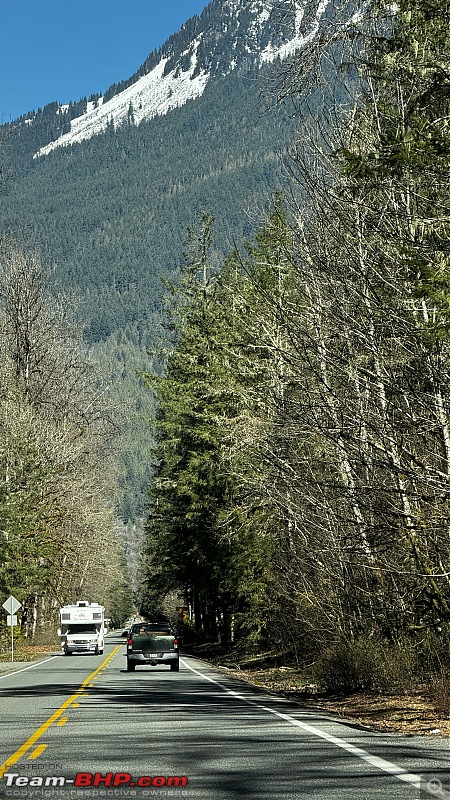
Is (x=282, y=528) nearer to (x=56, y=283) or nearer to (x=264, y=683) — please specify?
(x=264, y=683)

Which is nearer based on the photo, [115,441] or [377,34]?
[377,34]

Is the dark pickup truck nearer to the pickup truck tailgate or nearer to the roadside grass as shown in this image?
the pickup truck tailgate

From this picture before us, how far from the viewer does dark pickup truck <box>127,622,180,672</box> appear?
33.3m

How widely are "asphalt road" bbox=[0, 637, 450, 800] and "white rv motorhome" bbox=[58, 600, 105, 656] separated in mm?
33990

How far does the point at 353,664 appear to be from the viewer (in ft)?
67.4

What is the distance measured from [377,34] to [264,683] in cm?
1791

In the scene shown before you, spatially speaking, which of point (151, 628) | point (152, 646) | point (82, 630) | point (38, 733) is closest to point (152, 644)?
point (152, 646)

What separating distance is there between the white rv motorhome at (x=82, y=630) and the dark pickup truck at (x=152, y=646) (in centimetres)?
2032

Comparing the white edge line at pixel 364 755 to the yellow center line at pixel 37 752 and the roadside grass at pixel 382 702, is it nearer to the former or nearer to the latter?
the roadside grass at pixel 382 702

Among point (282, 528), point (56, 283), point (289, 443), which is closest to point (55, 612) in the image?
point (56, 283)

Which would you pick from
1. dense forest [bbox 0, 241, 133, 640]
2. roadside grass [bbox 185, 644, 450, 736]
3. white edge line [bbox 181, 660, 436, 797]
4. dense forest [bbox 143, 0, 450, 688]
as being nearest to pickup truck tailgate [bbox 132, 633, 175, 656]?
roadside grass [bbox 185, 644, 450, 736]

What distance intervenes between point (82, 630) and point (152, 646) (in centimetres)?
2253

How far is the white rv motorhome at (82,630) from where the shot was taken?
5419cm

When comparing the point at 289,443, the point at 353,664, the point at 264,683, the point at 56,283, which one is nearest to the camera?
the point at 353,664
